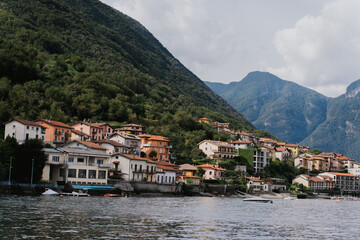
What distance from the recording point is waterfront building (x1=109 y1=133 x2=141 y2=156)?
12275cm

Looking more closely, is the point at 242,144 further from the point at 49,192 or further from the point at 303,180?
the point at 49,192

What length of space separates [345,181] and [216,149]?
69.0 metres

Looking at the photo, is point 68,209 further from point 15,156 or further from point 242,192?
point 242,192

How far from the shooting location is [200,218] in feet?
174

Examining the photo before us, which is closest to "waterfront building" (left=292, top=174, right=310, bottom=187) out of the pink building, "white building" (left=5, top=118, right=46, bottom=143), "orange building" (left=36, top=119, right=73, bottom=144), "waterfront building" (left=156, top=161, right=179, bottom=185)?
"waterfront building" (left=156, top=161, right=179, bottom=185)

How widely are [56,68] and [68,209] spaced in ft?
455

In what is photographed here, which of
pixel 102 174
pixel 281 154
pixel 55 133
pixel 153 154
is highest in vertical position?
pixel 281 154

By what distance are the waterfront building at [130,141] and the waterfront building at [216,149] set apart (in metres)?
27.6

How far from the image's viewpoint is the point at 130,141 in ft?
408

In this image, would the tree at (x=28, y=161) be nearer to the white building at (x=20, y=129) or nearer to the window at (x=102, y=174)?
the window at (x=102, y=174)

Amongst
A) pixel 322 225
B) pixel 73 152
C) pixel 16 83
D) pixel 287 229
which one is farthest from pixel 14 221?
pixel 16 83

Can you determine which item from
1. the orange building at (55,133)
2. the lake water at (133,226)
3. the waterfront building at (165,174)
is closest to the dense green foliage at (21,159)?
the lake water at (133,226)

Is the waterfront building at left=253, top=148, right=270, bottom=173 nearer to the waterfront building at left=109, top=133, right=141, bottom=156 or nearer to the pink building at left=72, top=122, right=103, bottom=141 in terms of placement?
the waterfront building at left=109, top=133, right=141, bottom=156

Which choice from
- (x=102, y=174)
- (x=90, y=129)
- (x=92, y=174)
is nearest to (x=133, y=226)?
(x=92, y=174)
